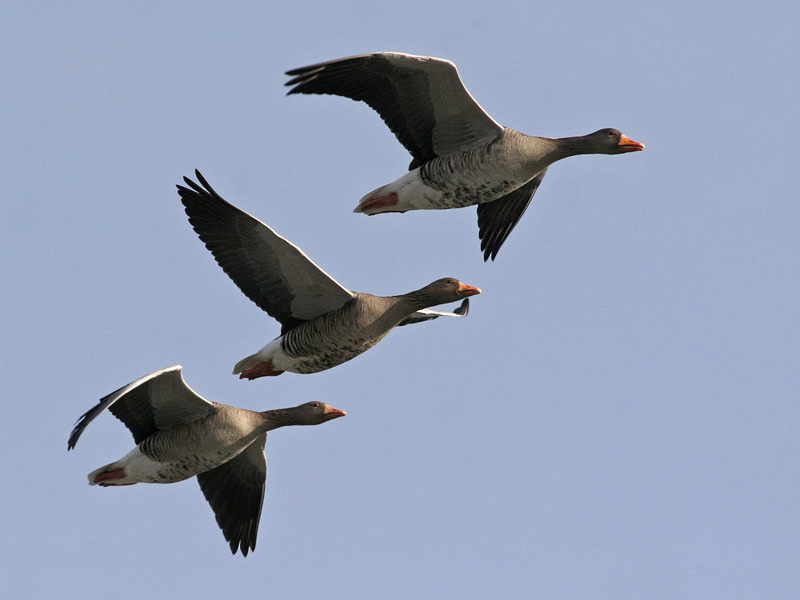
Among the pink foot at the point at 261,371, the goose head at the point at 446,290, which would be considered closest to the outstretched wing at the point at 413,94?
the goose head at the point at 446,290

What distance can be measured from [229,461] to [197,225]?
318 centimetres

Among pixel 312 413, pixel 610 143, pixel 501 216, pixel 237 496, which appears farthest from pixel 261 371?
pixel 610 143

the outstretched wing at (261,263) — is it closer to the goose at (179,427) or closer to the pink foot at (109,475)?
the goose at (179,427)

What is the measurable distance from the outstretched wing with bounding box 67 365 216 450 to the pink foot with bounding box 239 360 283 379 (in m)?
0.94

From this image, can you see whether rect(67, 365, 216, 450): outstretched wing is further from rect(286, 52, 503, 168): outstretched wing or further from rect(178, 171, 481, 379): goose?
rect(286, 52, 503, 168): outstretched wing

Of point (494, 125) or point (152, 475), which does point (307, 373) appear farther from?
point (494, 125)

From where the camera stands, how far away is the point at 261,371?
1962cm

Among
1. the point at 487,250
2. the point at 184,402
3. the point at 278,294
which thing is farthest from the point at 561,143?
the point at 184,402

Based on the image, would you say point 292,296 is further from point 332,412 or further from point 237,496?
point 237,496

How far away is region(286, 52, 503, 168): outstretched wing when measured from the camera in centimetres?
1886

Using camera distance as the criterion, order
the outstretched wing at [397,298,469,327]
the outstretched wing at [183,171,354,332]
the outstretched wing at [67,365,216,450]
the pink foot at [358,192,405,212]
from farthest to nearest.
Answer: the outstretched wing at [397,298,469,327] → the pink foot at [358,192,405,212] → the outstretched wing at [183,171,354,332] → the outstretched wing at [67,365,216,450]

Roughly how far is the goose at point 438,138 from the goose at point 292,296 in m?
1.21

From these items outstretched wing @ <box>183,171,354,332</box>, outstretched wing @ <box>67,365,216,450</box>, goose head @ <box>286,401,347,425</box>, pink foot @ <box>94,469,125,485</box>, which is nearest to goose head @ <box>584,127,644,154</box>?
outstretched wing @ <box>183,171,354,332</box>

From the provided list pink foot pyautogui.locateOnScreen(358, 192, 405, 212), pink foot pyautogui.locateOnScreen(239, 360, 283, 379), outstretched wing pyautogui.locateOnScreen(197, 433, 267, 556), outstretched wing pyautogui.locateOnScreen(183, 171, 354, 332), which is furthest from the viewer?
outstretched wing pyautogui.locateOnScreen(197, 433, 267, 556)
